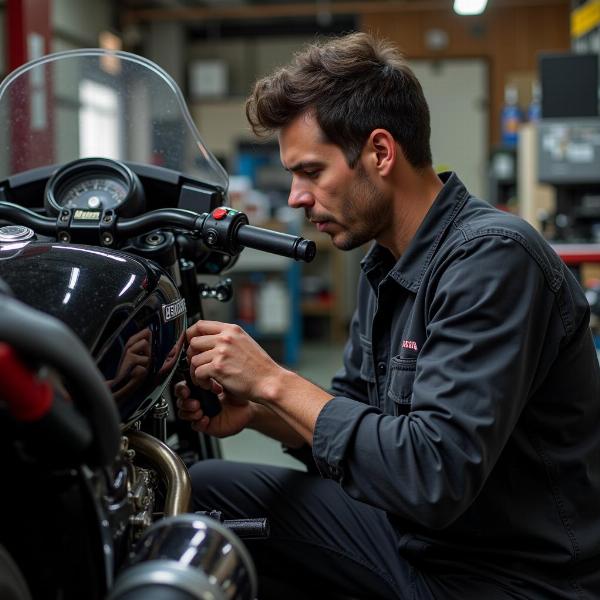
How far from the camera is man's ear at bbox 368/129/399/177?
1.18m

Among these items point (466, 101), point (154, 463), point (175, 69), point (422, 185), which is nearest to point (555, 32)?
point (466, 101)

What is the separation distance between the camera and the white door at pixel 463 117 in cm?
851

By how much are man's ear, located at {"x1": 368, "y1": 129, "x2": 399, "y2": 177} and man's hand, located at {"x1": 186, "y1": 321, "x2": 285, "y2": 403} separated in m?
0.35

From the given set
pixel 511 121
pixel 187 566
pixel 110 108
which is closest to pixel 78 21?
pixel 511 121

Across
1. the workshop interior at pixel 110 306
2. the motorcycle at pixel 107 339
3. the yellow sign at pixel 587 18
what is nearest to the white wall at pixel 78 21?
the yellow sign at pixel 587 18

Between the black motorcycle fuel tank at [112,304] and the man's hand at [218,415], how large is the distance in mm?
220

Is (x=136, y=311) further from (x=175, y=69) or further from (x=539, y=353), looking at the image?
(x=175, y=69)

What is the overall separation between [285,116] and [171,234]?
257 millimetres

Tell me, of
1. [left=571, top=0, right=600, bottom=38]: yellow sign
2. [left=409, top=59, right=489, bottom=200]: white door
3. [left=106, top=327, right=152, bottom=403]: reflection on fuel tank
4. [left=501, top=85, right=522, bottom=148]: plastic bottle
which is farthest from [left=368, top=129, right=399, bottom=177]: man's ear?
[left=409, top=59, right=489, bottom=200]: white door

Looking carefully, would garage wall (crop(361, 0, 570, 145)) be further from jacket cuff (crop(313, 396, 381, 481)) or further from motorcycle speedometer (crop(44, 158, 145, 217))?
jacket cuff (crop(313, 396, 381, 481))

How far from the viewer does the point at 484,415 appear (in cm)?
90

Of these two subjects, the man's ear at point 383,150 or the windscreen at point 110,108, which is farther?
the windscreen at point 110,108

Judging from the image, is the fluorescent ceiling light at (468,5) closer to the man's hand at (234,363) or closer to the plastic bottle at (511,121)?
the man's hand at (234,363)

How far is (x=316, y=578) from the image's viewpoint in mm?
1229
